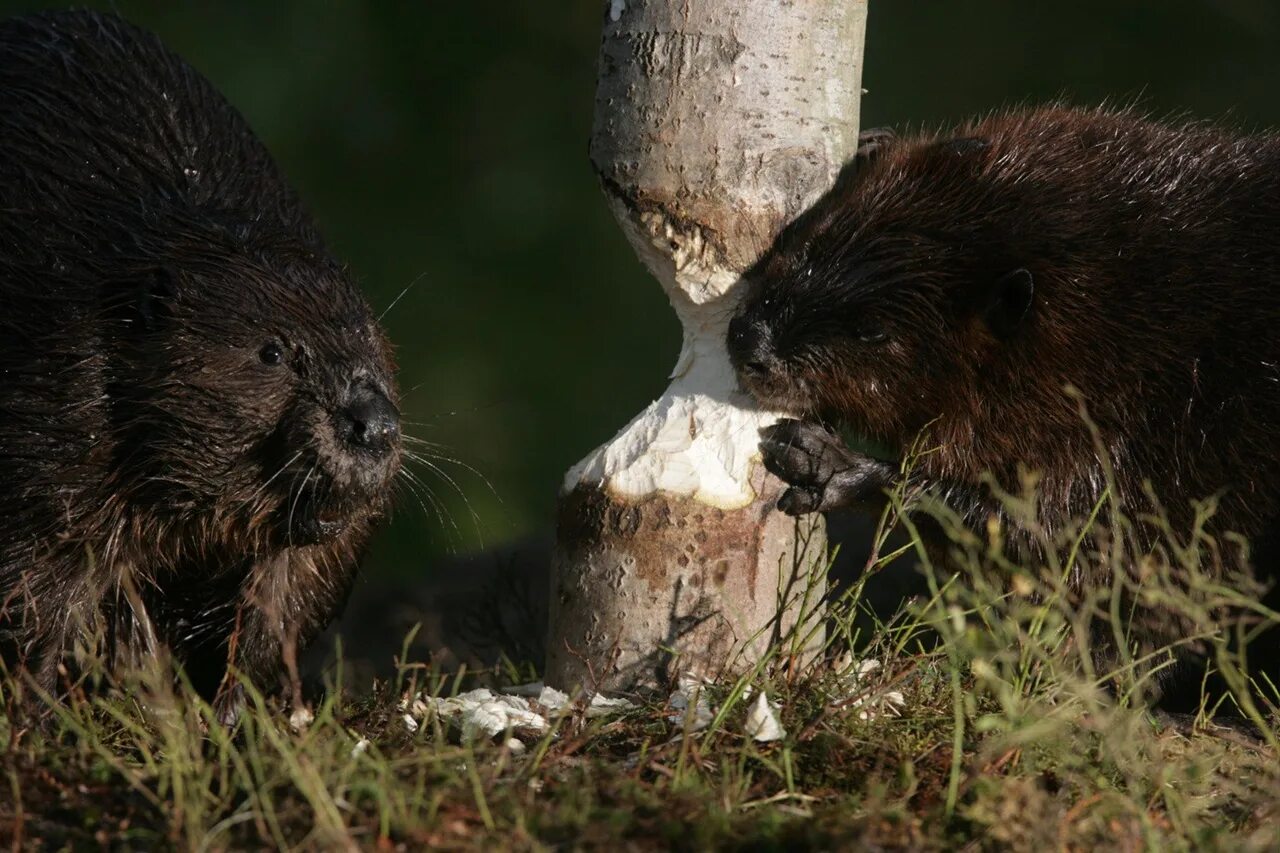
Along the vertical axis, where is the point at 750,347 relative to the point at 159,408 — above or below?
above

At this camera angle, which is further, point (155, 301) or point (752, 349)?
point (752, 349)

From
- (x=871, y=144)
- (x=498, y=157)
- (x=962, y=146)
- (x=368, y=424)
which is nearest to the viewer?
(x=368, y=424)

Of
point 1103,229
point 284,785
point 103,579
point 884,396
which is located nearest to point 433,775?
point 284,785

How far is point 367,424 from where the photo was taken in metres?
3.01

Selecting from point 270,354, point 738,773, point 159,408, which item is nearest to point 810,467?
point 738,773

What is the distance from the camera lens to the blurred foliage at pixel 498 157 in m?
6.16

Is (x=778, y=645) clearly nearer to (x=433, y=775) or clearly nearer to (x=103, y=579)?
(x=433, y=775)

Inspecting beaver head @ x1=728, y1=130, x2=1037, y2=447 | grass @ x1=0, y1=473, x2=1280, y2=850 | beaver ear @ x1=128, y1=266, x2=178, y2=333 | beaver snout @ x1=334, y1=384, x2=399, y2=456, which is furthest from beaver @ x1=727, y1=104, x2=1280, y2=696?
beaver ear @ x1=128, y1=266, x2=178, y2=333

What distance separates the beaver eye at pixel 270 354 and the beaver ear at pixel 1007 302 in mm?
1312

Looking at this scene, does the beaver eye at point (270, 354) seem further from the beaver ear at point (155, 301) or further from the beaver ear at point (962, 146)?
the beaver ear at point (962, 146)

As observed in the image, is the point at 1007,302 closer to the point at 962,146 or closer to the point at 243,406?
the point at 962,146

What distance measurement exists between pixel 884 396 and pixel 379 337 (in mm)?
983

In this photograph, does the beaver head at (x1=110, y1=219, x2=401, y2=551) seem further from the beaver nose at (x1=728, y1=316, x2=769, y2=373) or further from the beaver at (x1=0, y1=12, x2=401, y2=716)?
the beaver nose at (x1=728, y1=316, x2=769, y2=373)

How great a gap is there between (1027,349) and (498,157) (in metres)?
3.76
